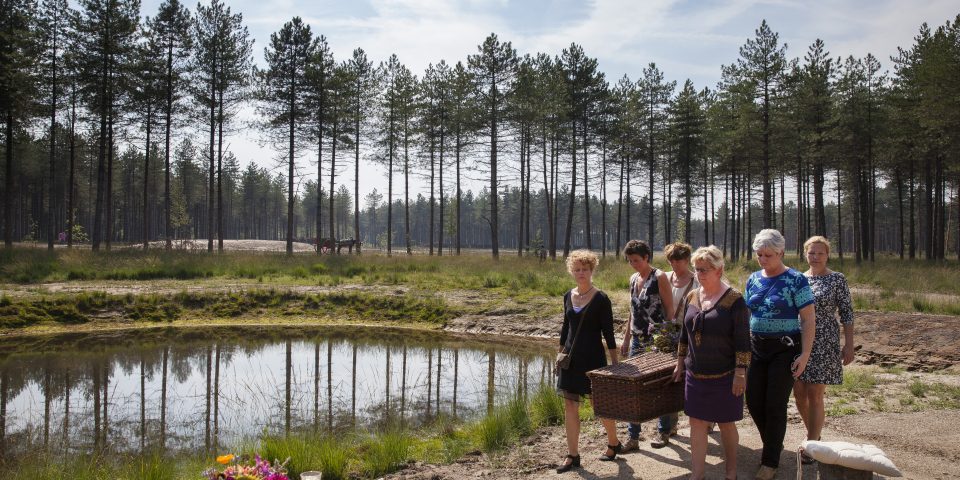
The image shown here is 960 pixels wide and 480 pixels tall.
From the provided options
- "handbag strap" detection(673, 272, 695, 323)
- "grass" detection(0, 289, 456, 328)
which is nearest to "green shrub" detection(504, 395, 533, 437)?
"handbag strap" detection(673, 272, 695, 323)

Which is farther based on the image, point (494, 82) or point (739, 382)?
point (494, 82)

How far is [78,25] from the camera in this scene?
95.4 feet

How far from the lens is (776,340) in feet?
16.4

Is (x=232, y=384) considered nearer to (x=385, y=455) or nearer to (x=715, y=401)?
(x=385, y=455)

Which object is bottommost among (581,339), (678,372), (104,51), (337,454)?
(337,454)

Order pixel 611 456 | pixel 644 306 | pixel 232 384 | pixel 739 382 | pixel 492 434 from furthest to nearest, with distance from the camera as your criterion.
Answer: pixel 232 384, pixel 492 434, pixel 644 306, pixel 611 456, pixel 739 382

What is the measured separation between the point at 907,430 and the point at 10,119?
33.2 m

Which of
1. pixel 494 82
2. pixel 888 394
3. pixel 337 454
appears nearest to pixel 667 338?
pixel 337 454

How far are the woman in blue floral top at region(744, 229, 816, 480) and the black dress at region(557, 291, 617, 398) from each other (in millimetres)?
1172

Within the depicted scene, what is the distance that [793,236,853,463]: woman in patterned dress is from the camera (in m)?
5.52

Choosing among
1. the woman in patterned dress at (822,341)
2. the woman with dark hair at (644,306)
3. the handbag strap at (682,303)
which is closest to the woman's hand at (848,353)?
the woman in patterned dress at (822,341)

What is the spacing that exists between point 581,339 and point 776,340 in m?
1.54

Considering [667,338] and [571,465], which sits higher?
[667,338]

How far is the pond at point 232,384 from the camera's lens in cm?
798
